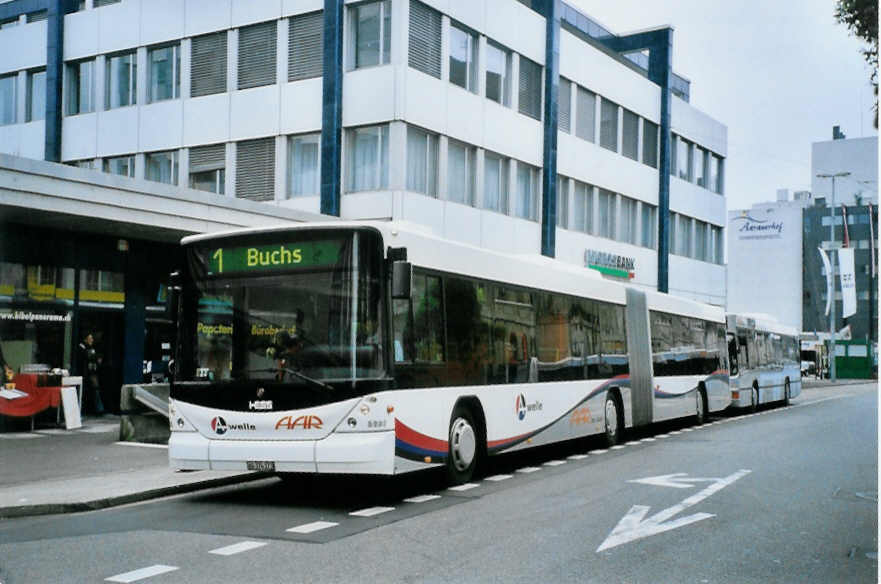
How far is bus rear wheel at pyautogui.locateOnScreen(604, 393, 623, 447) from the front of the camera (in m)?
18.0

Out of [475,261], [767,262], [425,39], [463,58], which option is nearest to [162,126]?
[425,39]

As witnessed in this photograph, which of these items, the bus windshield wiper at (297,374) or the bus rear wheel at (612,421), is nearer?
the bus windshield wiper at (297,374)

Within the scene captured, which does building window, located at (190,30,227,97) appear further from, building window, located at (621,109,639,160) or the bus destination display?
the bus destination display

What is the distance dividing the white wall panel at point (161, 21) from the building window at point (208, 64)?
2.65ft

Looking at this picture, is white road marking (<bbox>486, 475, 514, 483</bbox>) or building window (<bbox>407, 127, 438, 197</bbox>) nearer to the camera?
white road marking (<bbox>486, 475, 514, 483</bbox>)

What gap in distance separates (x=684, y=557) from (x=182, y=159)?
2675 centimetres

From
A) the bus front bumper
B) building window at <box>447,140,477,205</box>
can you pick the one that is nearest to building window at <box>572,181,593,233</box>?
building window at <box>447,140,477,205</box>

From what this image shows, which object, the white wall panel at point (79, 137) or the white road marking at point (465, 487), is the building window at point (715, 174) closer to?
the white wall panel at point (79, 137)

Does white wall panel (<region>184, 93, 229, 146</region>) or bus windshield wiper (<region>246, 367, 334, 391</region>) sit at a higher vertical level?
white wall panel (<region>184, 93, 229, 146</region>)

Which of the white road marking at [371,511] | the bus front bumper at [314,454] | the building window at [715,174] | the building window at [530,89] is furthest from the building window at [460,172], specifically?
the building window at [715,174]

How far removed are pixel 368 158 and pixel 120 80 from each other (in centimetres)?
1015

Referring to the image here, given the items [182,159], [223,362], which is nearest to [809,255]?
[182,159]

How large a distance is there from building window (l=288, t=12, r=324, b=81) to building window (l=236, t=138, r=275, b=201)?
2.18m

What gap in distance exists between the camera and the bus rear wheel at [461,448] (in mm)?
12258
